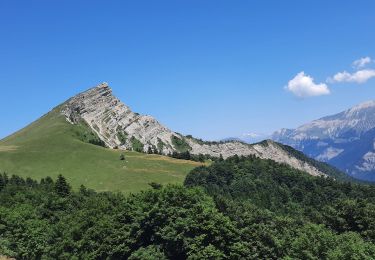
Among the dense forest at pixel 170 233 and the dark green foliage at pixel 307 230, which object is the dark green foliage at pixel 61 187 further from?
the dark green foliage at pixel 307 230

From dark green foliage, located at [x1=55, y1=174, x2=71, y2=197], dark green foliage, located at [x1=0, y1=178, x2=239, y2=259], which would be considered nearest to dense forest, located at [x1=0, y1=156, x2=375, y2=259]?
dark green foliage, located at [x1=0, y1=178, x2=239, y2=259]

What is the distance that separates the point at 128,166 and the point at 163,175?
18.9 m

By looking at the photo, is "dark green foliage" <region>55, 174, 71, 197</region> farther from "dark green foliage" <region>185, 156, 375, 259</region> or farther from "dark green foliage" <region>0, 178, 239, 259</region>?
"dark green foliage" <region>185, 156, 375, 259</region>

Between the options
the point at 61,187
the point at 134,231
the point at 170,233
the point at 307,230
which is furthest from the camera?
the point at 61,187

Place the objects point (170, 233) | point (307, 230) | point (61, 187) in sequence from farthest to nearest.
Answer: point (61, 187) < point (307, 230) < point (170, 233)

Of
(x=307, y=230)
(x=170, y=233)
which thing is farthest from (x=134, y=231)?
(x=307, y=230)

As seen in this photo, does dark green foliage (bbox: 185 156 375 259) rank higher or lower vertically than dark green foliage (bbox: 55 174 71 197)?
lower

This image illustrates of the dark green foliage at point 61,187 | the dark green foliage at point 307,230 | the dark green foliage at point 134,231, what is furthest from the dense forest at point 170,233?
the dark green foliage at point 61,187

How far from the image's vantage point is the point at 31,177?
18088 cm

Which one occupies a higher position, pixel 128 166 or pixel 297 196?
pixel 128 166

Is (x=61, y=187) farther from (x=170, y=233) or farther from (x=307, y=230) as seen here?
(x=307, y=230)

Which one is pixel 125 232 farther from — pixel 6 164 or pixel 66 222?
pixel 6 164

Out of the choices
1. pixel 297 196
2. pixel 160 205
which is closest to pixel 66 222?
pixel 160 205

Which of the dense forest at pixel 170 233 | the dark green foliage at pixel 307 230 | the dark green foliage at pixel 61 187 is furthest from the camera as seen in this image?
the dark green foliage at pixel 61 187
